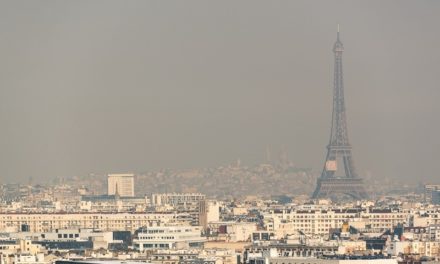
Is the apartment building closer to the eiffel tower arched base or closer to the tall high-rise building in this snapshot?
the eiffel tower arched base

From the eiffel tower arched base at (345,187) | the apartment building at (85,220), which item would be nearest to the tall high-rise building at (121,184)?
the eiffel tower arched base at (345,187)

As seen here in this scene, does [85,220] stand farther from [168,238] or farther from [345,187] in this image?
[345,187]

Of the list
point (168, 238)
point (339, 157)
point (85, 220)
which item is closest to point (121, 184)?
point (339, 157)

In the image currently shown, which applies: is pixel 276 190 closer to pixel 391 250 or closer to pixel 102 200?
pixel 102 200

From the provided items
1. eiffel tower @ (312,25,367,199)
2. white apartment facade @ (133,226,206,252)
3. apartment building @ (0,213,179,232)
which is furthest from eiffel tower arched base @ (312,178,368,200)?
white apartment facade @ (133,226,206,252)

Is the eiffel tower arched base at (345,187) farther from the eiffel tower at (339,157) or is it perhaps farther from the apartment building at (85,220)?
the apartment building at (85,220)
